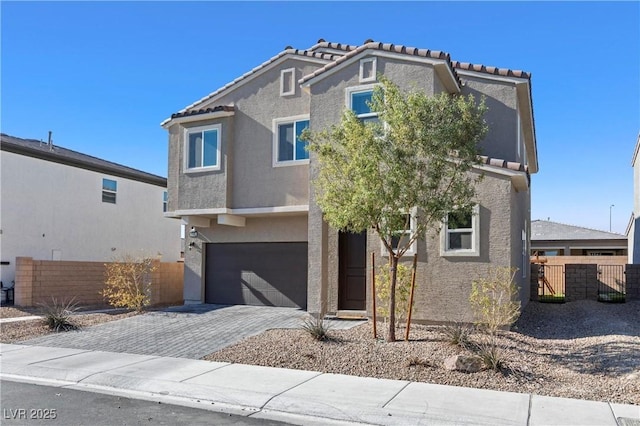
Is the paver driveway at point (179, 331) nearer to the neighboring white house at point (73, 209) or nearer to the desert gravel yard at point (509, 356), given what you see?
the desert gravel yard at point (509, 356)

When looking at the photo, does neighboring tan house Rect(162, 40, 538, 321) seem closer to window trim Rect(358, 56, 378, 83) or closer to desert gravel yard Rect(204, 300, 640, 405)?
window trim Rect(358, 56, 378, 83)

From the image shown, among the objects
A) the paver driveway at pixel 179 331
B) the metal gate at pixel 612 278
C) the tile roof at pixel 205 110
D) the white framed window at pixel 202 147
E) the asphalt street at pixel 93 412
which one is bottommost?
the asphalt street at pixel 93 412

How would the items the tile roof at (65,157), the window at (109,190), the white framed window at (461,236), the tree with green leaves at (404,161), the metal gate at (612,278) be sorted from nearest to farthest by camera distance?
the tree with green leaves at (404,161), the white framed window at (461,236), the tile roof at (65,157), the metal gate at (612,278), the window at (109,190)

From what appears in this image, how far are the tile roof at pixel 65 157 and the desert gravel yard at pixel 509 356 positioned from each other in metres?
13.0

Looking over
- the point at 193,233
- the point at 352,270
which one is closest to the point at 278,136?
the point at 193,233

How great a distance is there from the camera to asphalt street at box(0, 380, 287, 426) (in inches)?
261

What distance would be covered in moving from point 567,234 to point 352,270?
25.5 metres

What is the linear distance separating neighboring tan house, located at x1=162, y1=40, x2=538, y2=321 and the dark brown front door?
0.03m

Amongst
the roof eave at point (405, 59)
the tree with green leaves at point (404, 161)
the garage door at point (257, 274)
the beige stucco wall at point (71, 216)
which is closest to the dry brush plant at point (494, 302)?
the tree with green leaves at point (404, 161)

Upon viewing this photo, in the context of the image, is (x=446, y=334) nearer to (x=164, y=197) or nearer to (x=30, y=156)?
(x=30, y=156)

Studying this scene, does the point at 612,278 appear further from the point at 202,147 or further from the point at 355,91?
the point at 202,147

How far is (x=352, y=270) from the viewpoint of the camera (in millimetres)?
14008

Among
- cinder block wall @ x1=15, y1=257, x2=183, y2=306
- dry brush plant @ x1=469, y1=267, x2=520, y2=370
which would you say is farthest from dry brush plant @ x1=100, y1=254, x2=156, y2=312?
dry brush plant @ x1=469, y1=267, x2=520, y2=370

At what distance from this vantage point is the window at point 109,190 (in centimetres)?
2300
